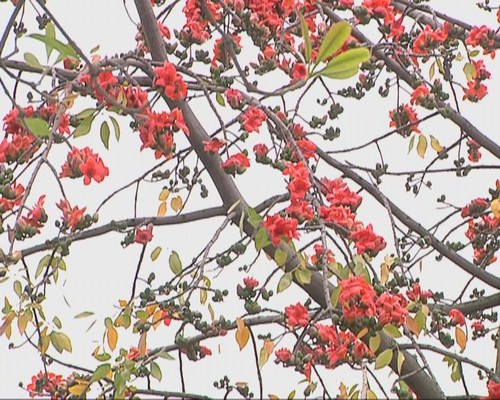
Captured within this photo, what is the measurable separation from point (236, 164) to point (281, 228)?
145 mm

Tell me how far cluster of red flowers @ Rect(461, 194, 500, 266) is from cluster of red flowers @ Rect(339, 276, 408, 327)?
0.61 meters

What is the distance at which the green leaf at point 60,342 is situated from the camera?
4.43ft

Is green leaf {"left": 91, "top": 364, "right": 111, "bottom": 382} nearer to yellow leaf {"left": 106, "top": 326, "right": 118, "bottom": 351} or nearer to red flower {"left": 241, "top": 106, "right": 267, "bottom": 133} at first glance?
yellow leaf {"left": 106, "top": 326, "right": 118, "bottom": 351}

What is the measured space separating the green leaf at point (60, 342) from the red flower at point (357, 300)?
454 mm

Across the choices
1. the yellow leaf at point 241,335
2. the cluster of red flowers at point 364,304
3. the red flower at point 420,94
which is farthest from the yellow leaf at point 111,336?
the red flower at point 420,94

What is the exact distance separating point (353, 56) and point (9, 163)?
625 millimetres

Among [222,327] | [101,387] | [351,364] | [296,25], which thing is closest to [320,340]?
[351,364]

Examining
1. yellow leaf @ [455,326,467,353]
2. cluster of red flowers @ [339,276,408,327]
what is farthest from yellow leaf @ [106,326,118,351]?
yellow leaf @ [455,326,467,353]

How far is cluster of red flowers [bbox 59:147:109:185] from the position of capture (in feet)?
3.83

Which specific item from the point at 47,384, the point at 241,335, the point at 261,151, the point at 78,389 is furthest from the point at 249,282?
the point at 47,384

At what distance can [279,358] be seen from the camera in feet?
4.35

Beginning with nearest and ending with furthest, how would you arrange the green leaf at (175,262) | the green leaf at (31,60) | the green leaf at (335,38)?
1. the green leaf at (335,38)
2. the green leaf at (31,60)
3. the green leaf at (175,262)

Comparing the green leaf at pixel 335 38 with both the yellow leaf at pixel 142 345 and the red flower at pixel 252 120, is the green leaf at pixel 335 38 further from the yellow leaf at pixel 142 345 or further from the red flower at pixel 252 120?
the yellow leaf at pixel 142 345

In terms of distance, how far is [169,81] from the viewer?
1.27 m
